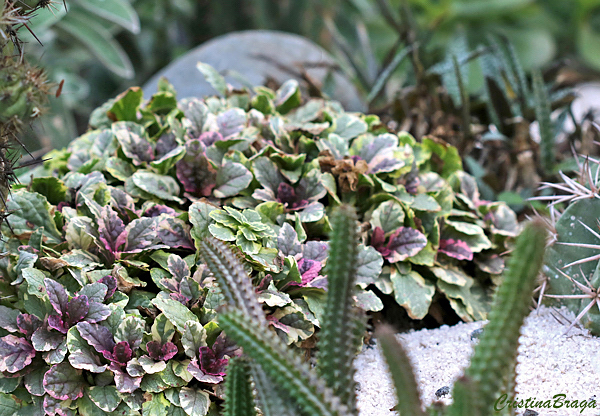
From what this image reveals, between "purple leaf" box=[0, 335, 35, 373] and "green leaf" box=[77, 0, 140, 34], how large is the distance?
2.72 metres

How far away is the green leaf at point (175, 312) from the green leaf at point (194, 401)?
16 centimetres

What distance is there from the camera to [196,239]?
1469 mm

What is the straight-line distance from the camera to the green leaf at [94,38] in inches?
141

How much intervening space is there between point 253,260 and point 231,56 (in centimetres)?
224

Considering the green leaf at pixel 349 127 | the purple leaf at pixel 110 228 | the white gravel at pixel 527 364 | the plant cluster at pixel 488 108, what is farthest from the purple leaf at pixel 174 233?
the plant cluster at pixel 488 108

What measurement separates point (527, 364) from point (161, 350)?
106 cm

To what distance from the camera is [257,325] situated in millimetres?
897

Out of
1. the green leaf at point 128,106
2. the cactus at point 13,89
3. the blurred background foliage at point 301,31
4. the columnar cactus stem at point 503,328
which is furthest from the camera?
the blurred background foliage at point 301,31

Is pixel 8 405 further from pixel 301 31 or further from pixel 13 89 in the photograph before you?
pixel 301 31

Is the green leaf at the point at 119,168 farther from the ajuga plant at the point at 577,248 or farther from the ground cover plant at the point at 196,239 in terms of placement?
the ajuga plant at the point at 577,248

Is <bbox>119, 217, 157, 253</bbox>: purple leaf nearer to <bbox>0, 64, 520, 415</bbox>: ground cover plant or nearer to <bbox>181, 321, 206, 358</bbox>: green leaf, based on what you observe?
<bbox>0, 64, 520, 415</bbox>: ground cover plant

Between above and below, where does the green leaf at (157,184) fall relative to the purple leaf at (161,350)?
above

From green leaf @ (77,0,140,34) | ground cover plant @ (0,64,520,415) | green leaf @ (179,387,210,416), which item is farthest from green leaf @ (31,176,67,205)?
green leaf @ (77,0,140,34)

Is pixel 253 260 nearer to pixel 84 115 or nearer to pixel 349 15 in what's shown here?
pixel 84 115
